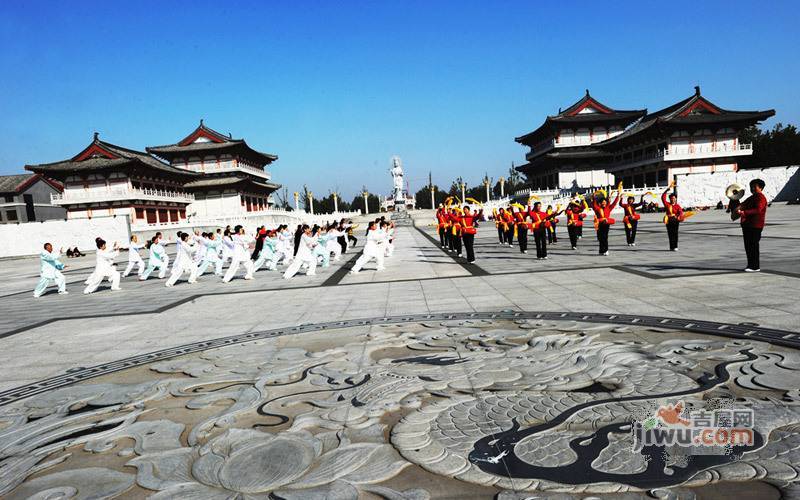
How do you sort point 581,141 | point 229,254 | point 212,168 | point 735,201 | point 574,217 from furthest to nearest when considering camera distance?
point 581,141
point 212,168
point 574,217
point 229,254
point 735,201

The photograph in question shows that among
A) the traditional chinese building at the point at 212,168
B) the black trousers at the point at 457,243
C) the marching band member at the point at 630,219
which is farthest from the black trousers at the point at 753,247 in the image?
the traditional chinese building at the point at 212,168

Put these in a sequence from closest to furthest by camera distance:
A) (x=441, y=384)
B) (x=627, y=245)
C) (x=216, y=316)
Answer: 1. (x=441, y=384)
2. (x=216, y=316)
3. (x=627, y=245)

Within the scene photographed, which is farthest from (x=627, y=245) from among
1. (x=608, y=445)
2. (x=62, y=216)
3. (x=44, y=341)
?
(x=62, y=216)

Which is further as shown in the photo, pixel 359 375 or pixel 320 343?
pixel 320 343

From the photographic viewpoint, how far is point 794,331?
406cm

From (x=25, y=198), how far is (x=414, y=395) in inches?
2097

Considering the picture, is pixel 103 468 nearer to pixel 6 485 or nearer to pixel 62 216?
pixel 6 485

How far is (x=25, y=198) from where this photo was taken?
4303 centimetres

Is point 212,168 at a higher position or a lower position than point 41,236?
higher

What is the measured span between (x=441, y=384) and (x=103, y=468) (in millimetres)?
2074

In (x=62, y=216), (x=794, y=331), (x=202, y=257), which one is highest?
(x=62, y=216)

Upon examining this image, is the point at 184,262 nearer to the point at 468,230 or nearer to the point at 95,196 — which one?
the point at 468,230

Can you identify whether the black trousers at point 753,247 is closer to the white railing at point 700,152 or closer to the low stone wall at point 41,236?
the low stone wall at point 41,236

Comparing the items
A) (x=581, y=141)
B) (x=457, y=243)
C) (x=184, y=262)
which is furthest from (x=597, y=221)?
(x=581, y=141)
